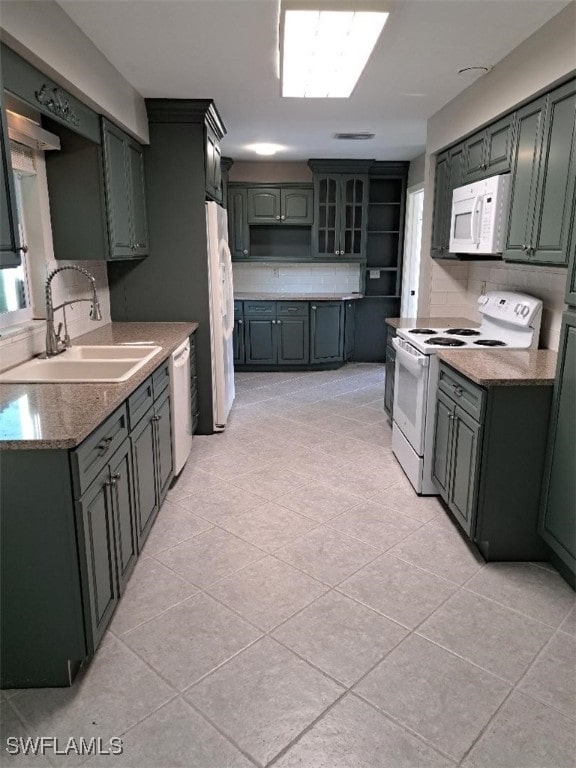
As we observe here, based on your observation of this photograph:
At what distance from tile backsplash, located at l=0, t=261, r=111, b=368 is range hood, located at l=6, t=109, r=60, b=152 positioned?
23.6 inches

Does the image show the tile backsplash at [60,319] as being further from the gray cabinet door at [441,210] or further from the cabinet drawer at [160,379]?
the gray cabinet door at [441,210]

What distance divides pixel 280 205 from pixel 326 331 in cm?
163

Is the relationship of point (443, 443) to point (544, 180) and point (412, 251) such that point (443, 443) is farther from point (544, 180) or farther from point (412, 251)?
point (412, 251)

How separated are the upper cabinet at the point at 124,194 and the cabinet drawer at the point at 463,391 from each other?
6.68ft

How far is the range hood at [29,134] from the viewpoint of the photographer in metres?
2.30

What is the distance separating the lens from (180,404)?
3309 mm

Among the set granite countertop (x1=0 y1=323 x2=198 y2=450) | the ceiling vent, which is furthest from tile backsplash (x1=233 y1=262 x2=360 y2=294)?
granite countertop (x1=0 y1=323 x2=198 y2=450)

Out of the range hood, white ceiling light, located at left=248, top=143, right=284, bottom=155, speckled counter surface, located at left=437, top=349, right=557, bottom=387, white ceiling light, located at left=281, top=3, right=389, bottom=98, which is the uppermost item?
white ceiling light, located at left=248, top=143, right=284, bottom=155

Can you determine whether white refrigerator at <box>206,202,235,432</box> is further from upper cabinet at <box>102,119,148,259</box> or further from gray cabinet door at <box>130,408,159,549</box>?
gray cabinet door at <box>130,408,159,549</box>

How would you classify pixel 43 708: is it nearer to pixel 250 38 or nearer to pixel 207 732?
pixel 207 732

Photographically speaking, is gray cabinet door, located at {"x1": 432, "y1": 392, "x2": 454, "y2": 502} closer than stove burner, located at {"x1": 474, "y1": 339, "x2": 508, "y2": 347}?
Yes

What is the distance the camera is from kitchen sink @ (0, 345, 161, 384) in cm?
245

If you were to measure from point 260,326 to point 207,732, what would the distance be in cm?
495

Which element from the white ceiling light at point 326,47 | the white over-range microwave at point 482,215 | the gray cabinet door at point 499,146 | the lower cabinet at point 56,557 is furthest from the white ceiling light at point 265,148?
the lower cabinet at point 56,557
